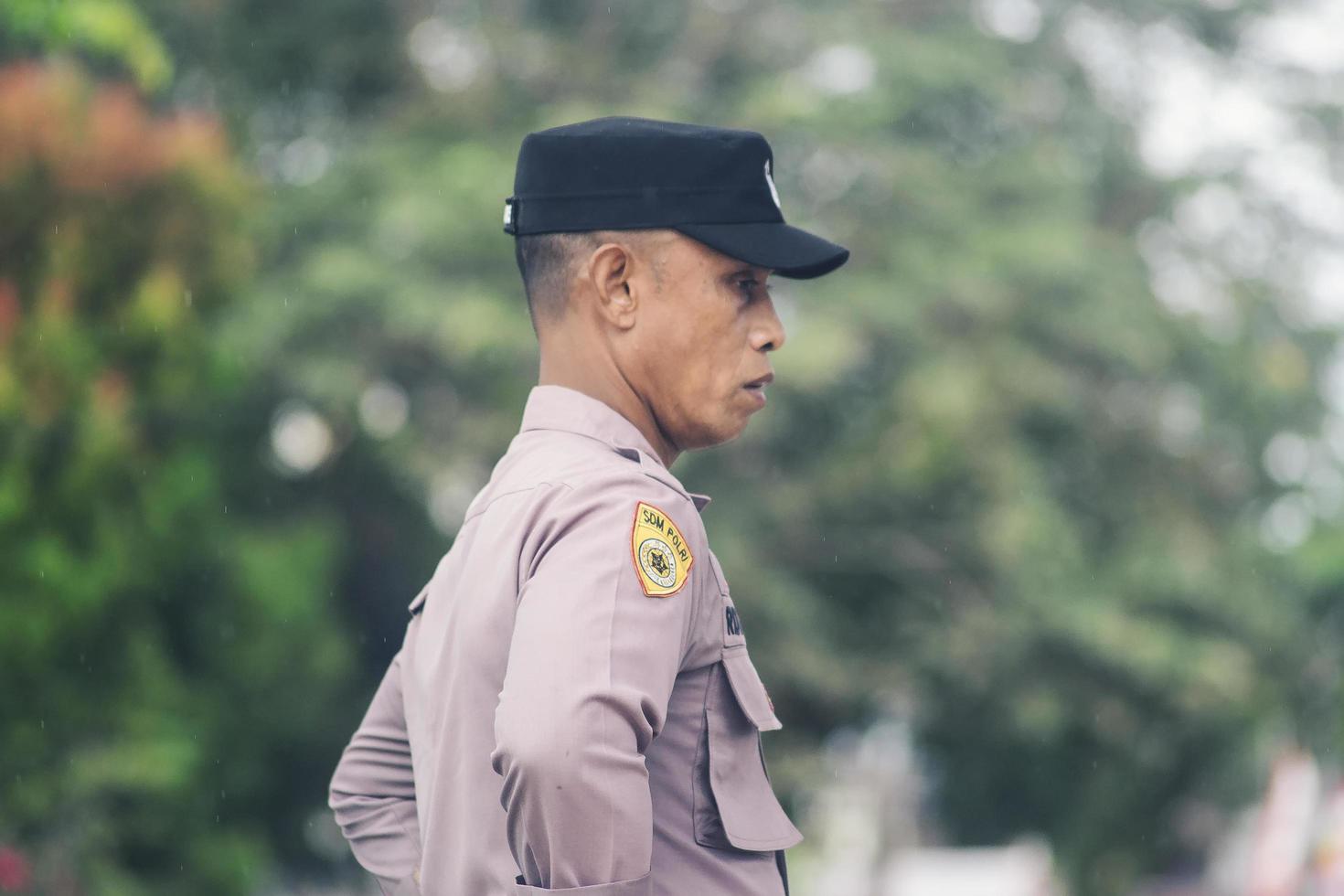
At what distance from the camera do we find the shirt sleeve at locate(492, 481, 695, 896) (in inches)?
59.2

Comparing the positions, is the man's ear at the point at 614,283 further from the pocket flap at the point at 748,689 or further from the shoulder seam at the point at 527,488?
the pocket flap at the point at 748,689

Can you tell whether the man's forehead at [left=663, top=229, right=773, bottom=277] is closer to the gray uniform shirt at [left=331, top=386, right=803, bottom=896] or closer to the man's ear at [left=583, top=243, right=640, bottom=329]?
the man's ear at [left=583, top=243, right=640, bottom=329]

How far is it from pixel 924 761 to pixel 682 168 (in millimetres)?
19501

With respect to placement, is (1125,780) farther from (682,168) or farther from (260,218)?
(682,168)

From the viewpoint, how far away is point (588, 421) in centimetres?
187

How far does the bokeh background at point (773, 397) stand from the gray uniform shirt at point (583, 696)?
674cm

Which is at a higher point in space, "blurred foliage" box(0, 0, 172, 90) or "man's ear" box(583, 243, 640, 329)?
"blurred foliage" box(0, 0, 172, 90)

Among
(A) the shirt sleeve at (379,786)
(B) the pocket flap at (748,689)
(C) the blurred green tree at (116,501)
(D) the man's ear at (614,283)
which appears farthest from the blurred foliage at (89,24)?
(B) the pocket flap at (748,689)

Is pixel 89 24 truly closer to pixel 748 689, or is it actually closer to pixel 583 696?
pixel 748 689

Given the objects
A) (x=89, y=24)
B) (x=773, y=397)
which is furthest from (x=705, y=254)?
(x=773, y=397)

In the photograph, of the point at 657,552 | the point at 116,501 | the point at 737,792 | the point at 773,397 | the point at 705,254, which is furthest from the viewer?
the point at 773,397

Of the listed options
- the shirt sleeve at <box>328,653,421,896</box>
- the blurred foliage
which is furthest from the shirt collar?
the blurred foliage

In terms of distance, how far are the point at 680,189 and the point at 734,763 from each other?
A: 0.60m

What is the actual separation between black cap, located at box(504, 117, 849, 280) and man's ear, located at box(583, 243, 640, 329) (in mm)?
30
